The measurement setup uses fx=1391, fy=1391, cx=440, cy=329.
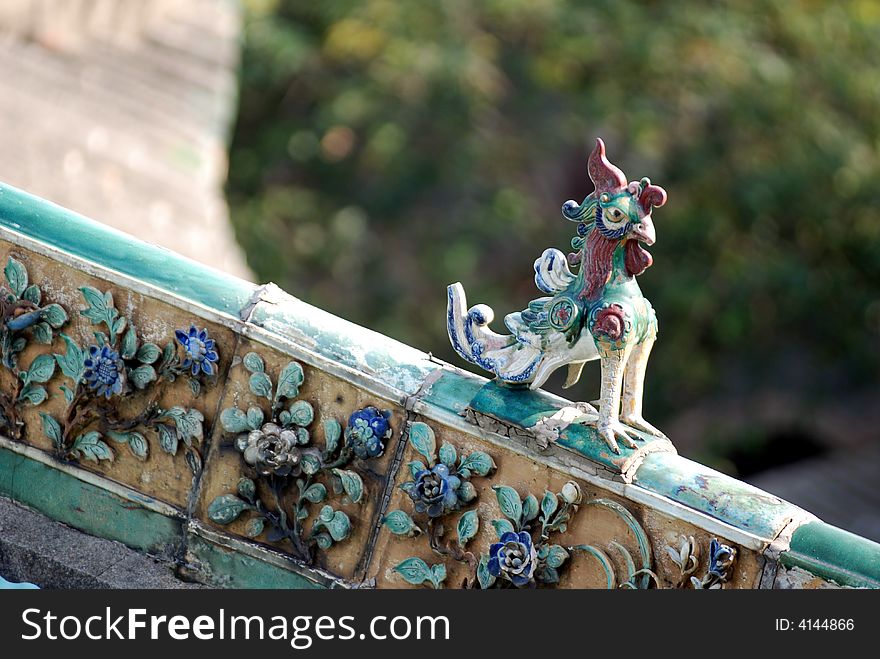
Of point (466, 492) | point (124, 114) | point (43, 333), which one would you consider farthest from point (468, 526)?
point (124, 114)

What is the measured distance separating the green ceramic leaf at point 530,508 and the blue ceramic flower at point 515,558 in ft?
0.14

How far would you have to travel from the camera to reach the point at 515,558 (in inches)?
130

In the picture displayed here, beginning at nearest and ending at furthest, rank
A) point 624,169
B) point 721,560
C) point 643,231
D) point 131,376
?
point 721,560 → point 643,231 → point 131,376 → point 624,169

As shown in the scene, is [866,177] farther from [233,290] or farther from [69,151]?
[233,290]

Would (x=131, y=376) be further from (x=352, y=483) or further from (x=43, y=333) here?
(x=352, y=483)

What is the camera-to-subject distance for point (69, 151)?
22.3 ft

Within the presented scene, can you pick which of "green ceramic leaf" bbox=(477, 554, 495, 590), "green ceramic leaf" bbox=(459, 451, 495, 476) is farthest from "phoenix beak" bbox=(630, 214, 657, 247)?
"green ceramic leaf" bbox=(477, 554, 495, 590)

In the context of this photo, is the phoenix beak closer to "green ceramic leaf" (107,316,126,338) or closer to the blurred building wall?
"green ceramic leaf" (107,316,126,338)

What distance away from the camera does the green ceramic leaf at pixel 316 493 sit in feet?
11.4

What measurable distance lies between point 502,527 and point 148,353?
1010mm

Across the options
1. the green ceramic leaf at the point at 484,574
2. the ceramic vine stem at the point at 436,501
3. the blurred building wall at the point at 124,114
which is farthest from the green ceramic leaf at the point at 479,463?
the blurred building wall at the point at 124,114
